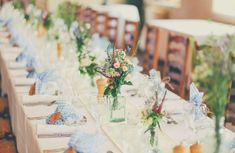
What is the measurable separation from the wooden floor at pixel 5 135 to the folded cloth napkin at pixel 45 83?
0.61 meters

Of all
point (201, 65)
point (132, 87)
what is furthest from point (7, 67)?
point (201, 65)

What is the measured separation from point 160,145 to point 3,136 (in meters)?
1.69

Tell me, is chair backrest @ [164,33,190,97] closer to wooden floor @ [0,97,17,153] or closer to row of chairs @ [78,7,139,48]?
row of chairs @ [78,7,139,48]

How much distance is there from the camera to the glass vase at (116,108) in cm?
229

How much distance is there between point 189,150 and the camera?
1792 mm

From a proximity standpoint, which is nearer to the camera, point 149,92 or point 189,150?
point 189,150

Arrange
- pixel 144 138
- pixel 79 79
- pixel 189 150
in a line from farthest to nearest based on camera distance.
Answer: pixel 79 79 < pixel 144 138 < pixel 189 150

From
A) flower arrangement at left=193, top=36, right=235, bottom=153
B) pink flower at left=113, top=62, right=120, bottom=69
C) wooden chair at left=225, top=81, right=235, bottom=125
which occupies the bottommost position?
wooden chair at left=225, top=81, right=235, bottom=125

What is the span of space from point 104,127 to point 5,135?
4.53 feet

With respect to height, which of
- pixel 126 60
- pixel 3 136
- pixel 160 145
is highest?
pixel 126 60

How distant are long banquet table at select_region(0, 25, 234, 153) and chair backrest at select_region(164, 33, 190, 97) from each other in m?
0.72

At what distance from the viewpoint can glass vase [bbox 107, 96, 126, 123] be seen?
2.29 metres

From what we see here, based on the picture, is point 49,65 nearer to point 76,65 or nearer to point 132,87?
point 76,65

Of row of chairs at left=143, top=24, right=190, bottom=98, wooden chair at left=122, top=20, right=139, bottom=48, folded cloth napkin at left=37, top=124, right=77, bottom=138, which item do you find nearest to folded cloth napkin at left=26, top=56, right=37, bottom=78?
row of chairs at left=143, top=24, right=190, bottom=98
